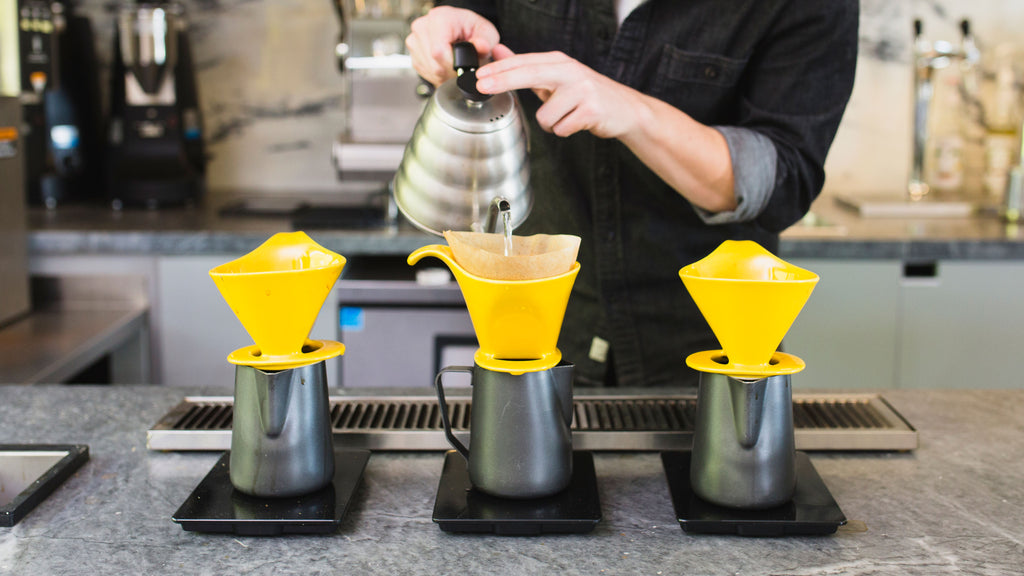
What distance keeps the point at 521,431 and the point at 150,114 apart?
6.20 feet

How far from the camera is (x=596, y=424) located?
1026 mm

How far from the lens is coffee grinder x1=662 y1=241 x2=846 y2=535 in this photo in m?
0.76

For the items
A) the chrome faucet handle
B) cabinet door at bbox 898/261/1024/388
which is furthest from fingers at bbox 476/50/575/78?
the chrome faucet handle

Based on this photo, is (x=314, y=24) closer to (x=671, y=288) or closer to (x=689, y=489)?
(x=671, y=288)

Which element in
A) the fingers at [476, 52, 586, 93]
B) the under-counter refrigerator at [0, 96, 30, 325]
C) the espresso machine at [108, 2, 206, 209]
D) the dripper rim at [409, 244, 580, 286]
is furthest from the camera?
the espresso machine at [108, 2, 206, 209]

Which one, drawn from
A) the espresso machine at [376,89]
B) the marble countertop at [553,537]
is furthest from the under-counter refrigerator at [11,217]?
the marble countertop at [553,537]

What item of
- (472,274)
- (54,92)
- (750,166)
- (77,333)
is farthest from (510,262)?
(54,92)

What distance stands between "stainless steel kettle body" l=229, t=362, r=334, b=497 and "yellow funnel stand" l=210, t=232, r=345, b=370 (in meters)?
0.01

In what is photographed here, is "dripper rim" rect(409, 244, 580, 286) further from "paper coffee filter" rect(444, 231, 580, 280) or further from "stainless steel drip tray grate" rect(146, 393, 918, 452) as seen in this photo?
"stainless steel drip tray grate" rect(146, 393, 918, 452)

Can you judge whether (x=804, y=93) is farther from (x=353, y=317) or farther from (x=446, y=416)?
(x=353, y=317)

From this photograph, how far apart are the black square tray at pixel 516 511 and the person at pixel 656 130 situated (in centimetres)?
40

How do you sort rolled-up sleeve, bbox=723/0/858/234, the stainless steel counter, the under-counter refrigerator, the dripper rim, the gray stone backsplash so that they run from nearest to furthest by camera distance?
the dripper rim
rolled-up sleeve, bbox=723/0/858/234
the stainless steel counter
the under-counter refrigerator
the gray stone backsplash

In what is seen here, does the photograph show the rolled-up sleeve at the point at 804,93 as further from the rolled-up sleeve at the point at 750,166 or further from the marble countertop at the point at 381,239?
the marble countertop at the point at 381,239

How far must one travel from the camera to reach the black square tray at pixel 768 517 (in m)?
0.79
